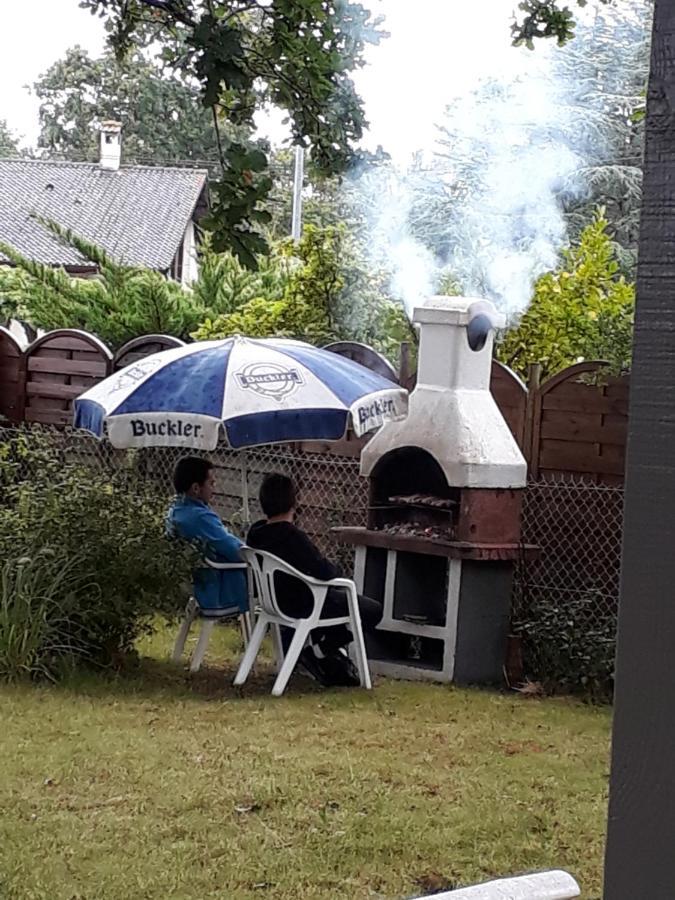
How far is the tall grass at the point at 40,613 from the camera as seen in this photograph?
22.3 ft

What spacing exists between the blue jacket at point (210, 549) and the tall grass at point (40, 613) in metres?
0.60

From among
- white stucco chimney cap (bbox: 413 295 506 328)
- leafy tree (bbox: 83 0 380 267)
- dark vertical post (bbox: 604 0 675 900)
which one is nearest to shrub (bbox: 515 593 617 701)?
white stucco chimney cap (bbox: 413 295 506 328)

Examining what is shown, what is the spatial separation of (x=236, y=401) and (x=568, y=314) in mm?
3664

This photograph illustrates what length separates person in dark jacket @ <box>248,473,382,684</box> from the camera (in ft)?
23.0

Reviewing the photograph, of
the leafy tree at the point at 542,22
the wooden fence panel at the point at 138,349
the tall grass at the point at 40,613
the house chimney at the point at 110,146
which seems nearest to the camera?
the leafy tree at the point at 542,22

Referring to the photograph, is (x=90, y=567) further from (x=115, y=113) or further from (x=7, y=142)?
(x=7, y=142)

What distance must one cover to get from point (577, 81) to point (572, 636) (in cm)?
1889

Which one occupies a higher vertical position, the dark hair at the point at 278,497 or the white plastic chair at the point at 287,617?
the dark hair at the point at 278,497

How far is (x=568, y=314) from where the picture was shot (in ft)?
32.0

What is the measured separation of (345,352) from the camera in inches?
351

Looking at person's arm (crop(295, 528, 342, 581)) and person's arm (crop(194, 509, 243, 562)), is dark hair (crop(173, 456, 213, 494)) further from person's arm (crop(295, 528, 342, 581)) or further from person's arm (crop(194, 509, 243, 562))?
person's arm (crop(295, 528, 342, 581))

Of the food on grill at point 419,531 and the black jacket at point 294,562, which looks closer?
the black jacket at point 294,562

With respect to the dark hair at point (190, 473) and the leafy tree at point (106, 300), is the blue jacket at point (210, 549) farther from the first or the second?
the leafy tree at point (106, 300)

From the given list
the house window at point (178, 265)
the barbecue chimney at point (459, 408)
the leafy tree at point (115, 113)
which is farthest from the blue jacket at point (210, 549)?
the leafy tree at point (115, 113)
